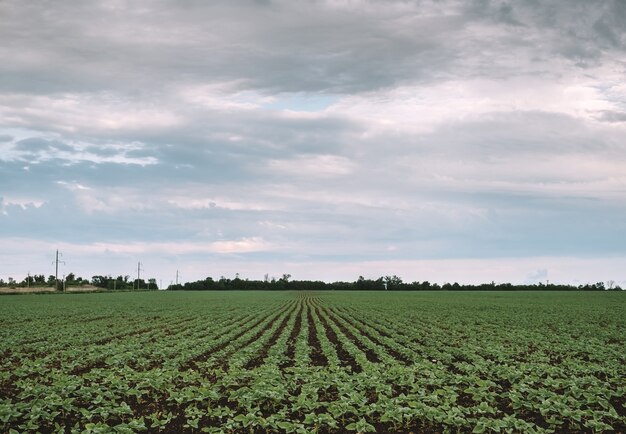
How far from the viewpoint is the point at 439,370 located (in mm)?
16031

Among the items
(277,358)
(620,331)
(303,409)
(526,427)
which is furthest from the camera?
(620,331)

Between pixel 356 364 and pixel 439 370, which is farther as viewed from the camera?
pixel 356 364

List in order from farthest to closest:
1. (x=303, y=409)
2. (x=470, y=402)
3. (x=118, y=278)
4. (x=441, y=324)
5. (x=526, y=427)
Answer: (x=118, y=278) < (x=441, y=324) < (x=470, y=402) < (x=303, y=409) < (x=526, y=427)

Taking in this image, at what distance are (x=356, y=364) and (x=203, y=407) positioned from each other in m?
7.61

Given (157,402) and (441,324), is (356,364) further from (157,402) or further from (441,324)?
(441,324)

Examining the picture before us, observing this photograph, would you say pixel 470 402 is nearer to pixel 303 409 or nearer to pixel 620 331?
pixel 303 409

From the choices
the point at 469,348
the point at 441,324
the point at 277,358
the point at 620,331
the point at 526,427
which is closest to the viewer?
the point at 526,427

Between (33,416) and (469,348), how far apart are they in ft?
56.2

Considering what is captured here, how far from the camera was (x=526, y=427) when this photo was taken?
1004 centimetres

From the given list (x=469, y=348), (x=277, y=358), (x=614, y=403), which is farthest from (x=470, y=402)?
(x=469, y=348)

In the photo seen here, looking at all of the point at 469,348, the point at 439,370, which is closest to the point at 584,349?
the point at 469,348

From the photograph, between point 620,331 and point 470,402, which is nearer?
point 470,402

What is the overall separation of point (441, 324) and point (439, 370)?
64.6 feet

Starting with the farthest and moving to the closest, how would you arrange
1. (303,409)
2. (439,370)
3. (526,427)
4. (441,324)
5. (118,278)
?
(118,278), (441,324), (439,370), (303,409), (526,427)
